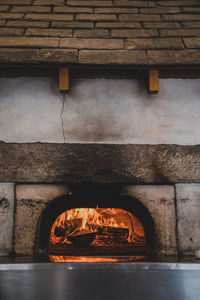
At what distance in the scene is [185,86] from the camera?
11.4ft

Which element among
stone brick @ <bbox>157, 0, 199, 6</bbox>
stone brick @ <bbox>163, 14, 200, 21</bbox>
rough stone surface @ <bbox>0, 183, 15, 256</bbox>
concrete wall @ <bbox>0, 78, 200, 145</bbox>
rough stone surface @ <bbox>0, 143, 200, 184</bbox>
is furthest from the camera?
stone brick @ <bbox>157, 0, 199, 6</bbox>

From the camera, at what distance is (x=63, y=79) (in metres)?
3.28

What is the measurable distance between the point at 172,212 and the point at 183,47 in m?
1.80

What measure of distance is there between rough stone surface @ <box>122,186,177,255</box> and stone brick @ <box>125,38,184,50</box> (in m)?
1.53

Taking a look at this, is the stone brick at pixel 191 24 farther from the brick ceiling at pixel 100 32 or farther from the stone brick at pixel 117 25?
the stone brick at pixel 117 25

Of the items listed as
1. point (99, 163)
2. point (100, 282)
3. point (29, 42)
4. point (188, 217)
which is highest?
point (29, 42)

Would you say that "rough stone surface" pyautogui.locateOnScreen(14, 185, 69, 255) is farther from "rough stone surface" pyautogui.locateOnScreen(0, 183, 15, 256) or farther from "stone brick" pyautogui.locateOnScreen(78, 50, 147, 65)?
"stone brick" pyautogui.locateOnScreen(78, 50, 147, 65)

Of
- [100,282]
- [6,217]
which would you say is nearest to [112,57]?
[6,217]

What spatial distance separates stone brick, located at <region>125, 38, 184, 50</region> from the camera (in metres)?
3.30

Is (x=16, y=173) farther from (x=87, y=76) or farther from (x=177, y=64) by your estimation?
(x=177, y=64)

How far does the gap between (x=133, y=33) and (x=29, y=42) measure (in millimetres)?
1185

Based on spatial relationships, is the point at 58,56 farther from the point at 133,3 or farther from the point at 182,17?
the point at 182,17

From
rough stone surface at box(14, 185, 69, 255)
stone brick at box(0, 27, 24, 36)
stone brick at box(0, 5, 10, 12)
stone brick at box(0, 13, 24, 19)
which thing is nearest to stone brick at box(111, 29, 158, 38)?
stone brick at box(0, 27, 24, 36)

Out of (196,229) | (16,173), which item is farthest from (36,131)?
(196,229)
